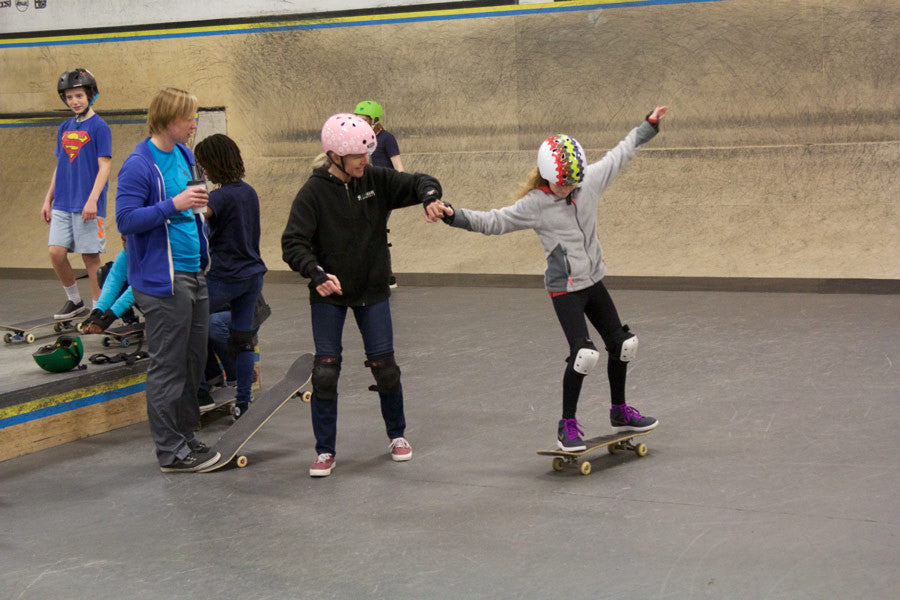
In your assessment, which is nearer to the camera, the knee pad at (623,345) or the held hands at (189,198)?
the held hands at (189,198)

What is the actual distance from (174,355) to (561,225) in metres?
1.89

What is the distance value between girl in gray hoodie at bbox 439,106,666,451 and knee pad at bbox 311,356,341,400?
841mm

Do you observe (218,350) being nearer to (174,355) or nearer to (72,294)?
(174,355)

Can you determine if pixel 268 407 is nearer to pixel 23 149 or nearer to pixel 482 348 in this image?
pixel 482 348

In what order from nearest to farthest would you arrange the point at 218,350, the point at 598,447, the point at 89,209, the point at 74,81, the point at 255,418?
the point at 598,447 < the point at 255,418 < the point at 218,350 < the point at 74,81 < the point at 89,209

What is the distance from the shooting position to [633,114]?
9.51 meters

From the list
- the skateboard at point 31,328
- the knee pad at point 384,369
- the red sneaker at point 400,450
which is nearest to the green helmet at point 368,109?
the skateboard at point 31,328

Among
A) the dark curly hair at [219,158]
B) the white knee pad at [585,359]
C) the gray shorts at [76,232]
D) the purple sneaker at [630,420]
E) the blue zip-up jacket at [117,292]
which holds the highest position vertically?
the dark curly hair at [219,158]

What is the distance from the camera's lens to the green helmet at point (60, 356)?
5.18m

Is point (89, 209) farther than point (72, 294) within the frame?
No

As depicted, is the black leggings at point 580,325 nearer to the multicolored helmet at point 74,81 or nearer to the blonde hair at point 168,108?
the blonde hair at point 168,108

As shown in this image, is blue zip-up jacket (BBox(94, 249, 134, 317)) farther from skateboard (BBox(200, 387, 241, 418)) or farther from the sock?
the sock

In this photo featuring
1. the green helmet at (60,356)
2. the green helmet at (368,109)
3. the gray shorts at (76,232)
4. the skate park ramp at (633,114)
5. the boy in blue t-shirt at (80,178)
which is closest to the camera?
the green helmet at (60,356)

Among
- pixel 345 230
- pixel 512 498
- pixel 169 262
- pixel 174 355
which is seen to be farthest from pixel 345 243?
pixel 512 498
